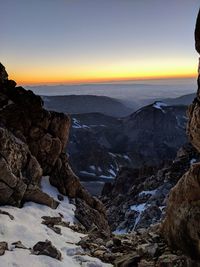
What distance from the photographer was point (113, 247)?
2359cm

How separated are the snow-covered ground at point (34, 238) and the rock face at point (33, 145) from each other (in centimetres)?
374

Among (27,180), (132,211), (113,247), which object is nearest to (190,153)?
(132,211)

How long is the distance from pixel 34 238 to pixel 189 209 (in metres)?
10.1

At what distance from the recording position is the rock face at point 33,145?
37.6m

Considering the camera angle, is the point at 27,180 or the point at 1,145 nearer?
the point at 1,145

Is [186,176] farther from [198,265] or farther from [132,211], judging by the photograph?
[132,211]

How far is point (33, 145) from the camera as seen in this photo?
4572 centimetres

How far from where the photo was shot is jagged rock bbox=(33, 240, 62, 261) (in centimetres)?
2045

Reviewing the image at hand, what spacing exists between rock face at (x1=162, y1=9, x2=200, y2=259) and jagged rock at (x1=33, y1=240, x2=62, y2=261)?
5981 millimetres

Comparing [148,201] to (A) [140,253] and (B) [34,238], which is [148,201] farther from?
(A) [140,253]

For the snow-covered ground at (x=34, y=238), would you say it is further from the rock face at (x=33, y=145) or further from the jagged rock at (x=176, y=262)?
the rock face at (x=33, y=145)

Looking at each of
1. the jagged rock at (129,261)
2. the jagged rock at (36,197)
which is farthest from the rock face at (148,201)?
the jagged rock at (129,261)

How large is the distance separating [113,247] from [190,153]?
11105 cm

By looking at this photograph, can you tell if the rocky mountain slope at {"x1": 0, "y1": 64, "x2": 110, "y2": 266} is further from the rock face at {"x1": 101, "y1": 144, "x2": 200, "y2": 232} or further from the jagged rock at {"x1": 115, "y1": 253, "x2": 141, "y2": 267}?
the rock face at {"x1": 101, "y1": 144, "x2": 200, "y2": 232}
